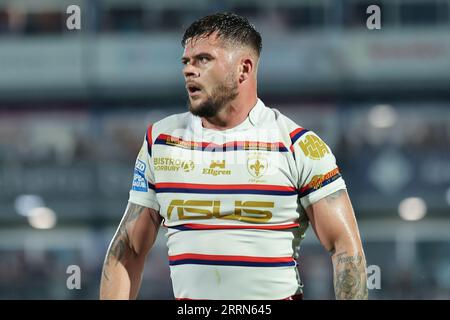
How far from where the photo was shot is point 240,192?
521cm

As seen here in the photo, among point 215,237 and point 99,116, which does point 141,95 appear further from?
point 215,237

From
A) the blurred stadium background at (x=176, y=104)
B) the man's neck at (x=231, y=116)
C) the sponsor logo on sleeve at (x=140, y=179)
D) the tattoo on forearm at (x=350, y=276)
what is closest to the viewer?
the tattoo on forearm at (x=350, y=276)

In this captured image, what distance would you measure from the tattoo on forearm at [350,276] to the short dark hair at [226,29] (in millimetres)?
1137

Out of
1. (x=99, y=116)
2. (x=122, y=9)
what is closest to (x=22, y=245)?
(x=99, y=116)

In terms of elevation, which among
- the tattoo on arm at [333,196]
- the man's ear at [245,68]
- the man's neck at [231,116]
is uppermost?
the man's ear at [245,68]

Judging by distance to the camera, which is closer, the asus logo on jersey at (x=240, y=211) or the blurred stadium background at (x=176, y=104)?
the asus logo on jersey at (x=240, y=211)

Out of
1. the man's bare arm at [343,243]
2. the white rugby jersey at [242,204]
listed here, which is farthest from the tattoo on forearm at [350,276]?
the white rugby jersey at [242,204]

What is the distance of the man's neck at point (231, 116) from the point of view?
533 centimetres

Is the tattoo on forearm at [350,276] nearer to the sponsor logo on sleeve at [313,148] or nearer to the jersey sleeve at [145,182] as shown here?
the sponsor logo on sleeve at [313,148]

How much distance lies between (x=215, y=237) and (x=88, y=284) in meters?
18.3

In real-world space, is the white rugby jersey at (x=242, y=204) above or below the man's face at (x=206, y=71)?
below

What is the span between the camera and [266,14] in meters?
29.4

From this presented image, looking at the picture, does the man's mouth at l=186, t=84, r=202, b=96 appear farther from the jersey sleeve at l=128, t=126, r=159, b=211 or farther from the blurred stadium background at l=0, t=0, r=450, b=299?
the blurred stadium background at l=0, t=0, r=450, b=299

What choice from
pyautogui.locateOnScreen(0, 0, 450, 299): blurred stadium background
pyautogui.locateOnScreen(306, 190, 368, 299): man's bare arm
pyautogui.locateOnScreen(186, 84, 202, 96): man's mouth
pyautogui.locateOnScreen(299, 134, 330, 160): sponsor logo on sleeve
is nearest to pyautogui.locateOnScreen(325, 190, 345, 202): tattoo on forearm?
pyautogui.locateOnScreen(306, 190, 368, 299): man's bare arm
